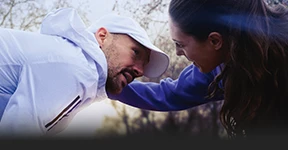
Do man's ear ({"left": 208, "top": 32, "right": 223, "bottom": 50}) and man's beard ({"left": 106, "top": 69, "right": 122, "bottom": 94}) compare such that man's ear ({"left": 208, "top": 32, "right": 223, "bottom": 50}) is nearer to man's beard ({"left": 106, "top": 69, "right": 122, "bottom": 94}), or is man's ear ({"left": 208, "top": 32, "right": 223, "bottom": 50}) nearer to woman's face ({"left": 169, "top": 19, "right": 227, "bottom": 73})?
woman's face ({"left": 169, "top": 19, "right": 227, "bottom": 73})

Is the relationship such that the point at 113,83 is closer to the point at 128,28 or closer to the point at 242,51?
the point at 128,28

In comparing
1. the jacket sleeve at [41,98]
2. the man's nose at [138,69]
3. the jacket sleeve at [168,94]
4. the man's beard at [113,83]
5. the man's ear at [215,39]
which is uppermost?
the man's ear at [215,39]

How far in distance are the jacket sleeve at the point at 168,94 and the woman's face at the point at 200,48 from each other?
0.51 feet

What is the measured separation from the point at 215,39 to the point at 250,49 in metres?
0.10

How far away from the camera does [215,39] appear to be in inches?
45.7

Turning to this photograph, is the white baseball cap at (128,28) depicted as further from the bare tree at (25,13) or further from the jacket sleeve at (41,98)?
the jacket sleeve at (41,98)

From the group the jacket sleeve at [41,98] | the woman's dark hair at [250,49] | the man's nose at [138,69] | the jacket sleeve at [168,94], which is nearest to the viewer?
the jacket sleeve at [41,98]

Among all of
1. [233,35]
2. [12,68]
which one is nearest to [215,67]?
[233,35]

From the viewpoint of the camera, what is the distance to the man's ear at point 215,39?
1.15m

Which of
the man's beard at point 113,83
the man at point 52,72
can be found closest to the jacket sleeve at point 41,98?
the man at point 52,72

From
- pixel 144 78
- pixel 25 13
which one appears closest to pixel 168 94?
pixel 144 78

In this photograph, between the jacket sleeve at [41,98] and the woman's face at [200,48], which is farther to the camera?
the woman's face at [200,48]

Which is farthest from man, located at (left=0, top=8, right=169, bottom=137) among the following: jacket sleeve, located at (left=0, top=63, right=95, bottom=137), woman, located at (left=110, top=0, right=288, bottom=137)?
woman, located at (left=110, top=0, right=288, bottom=137)

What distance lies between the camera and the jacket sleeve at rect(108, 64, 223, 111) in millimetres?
1386
